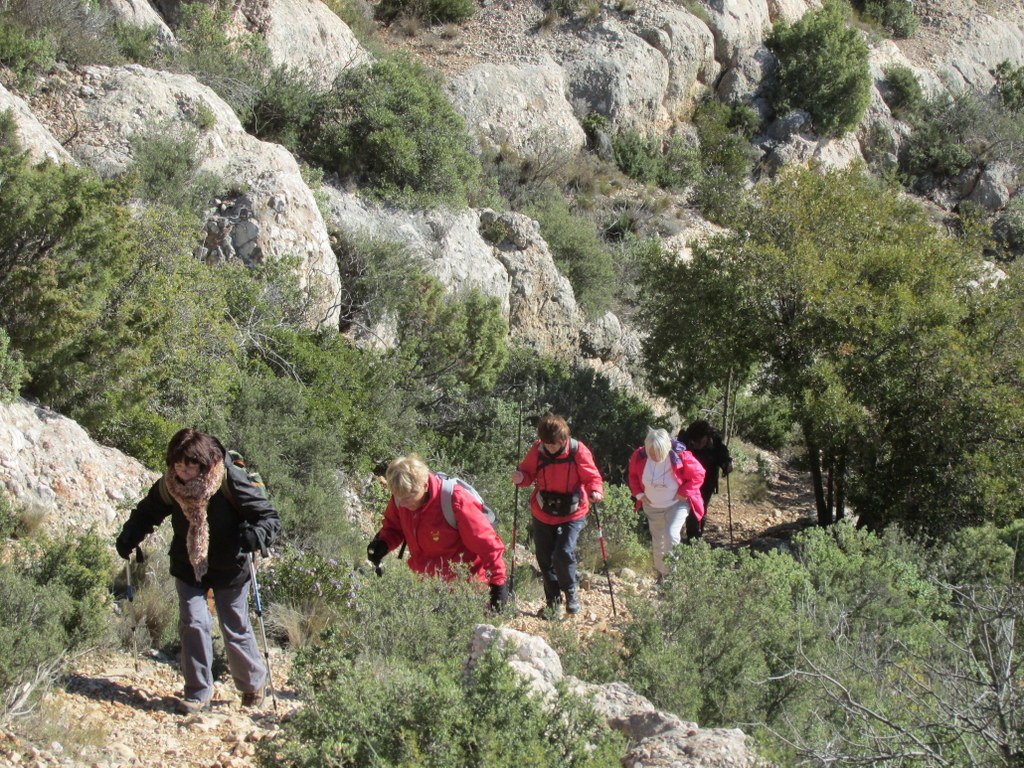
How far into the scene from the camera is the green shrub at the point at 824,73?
81.0ft

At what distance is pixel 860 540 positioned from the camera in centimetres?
828

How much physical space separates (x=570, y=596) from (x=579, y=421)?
235 inches

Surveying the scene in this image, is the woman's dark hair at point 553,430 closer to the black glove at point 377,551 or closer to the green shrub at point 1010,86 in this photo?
the black glove at point 377,551

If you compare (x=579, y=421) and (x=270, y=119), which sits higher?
(x=270, y=119)

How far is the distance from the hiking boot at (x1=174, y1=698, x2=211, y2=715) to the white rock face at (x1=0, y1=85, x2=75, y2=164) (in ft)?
19.6

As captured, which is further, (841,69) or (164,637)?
(841,69)

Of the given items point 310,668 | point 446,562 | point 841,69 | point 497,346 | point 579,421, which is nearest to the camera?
point 310,668

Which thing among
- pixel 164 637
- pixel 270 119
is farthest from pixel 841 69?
pixel 164 637

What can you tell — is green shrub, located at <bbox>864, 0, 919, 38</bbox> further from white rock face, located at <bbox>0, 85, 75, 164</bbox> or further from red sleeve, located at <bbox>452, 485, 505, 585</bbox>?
red sleeve, located at <bbox>452, 485, 505, 585</bbox>

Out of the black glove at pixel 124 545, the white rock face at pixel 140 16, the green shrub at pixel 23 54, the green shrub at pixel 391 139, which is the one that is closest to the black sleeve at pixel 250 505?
the black glove at pixel 124 545

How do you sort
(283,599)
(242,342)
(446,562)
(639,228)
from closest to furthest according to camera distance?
1. (446,562)
2. (283,599)
3. (242,342)
4. (639,228)

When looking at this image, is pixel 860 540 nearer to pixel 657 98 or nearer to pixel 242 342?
pixel 242 342

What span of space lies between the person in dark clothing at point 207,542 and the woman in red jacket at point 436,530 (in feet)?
2.42

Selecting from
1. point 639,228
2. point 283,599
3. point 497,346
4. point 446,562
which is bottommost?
point 639,228
